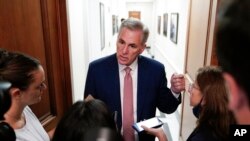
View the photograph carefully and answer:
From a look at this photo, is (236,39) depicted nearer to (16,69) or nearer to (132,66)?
(16,69)

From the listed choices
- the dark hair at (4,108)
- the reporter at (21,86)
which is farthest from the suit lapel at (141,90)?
the dark hair at (4,108)

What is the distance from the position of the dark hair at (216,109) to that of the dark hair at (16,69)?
2.78ft

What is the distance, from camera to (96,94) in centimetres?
145

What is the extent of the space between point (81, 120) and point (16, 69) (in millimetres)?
427

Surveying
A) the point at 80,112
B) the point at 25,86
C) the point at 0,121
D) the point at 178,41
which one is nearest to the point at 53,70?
the point at 25,86

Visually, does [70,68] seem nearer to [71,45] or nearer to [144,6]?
[71,45]

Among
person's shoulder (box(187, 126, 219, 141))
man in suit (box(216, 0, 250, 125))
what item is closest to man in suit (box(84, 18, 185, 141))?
person's shoulder (box(187, 126, 219, 141))

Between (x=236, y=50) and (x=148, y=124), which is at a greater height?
(x=236, y=50)

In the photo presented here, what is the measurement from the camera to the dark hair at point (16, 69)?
2.96 ft

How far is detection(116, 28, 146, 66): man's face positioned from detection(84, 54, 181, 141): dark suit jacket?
0.25ft

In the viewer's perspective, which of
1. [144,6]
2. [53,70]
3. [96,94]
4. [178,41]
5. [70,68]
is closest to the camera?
[96,94]

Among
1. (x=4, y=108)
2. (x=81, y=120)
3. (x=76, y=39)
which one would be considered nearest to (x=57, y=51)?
(x=76, y=39)

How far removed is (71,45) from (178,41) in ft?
7.88

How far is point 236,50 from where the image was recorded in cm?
31
